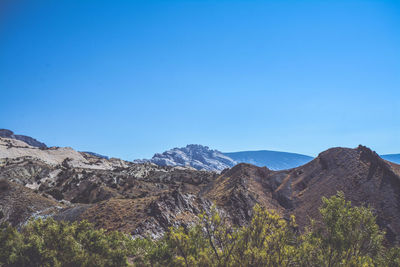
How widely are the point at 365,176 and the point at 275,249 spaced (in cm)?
4375

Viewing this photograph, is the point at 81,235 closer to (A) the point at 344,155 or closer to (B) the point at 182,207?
(B) the point at 182,207

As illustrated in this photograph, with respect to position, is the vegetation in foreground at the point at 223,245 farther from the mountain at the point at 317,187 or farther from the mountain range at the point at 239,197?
the mountain at the point at 317,187

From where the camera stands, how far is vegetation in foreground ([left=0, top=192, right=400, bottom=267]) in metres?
12.9

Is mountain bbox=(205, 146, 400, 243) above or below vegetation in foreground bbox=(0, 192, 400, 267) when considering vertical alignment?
above

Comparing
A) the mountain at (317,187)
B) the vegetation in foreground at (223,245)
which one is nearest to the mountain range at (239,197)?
the mountain at (317,187)

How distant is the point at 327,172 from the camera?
180 ft

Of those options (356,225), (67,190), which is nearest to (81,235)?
(356,225)

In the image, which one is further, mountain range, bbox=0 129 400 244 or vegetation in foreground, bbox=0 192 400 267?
mountain range, bbox=0 129 400 244

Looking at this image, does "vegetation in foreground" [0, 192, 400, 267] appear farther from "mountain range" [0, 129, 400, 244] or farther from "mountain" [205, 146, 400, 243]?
"mountain" [205, 146, 400, 243]

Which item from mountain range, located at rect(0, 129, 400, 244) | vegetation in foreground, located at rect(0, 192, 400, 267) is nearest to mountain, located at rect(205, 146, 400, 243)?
mountain range, located at rect(0, 129, 400, 244)

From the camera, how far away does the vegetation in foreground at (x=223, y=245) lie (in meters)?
12.9

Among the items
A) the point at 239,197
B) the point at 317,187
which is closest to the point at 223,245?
the point at 239,197

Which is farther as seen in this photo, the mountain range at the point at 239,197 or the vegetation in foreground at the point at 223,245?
the mountain range at the point at 239,197

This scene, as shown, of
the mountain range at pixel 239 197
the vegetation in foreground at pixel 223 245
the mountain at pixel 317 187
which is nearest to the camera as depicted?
the vegetation in foreground at pixel 223 245
